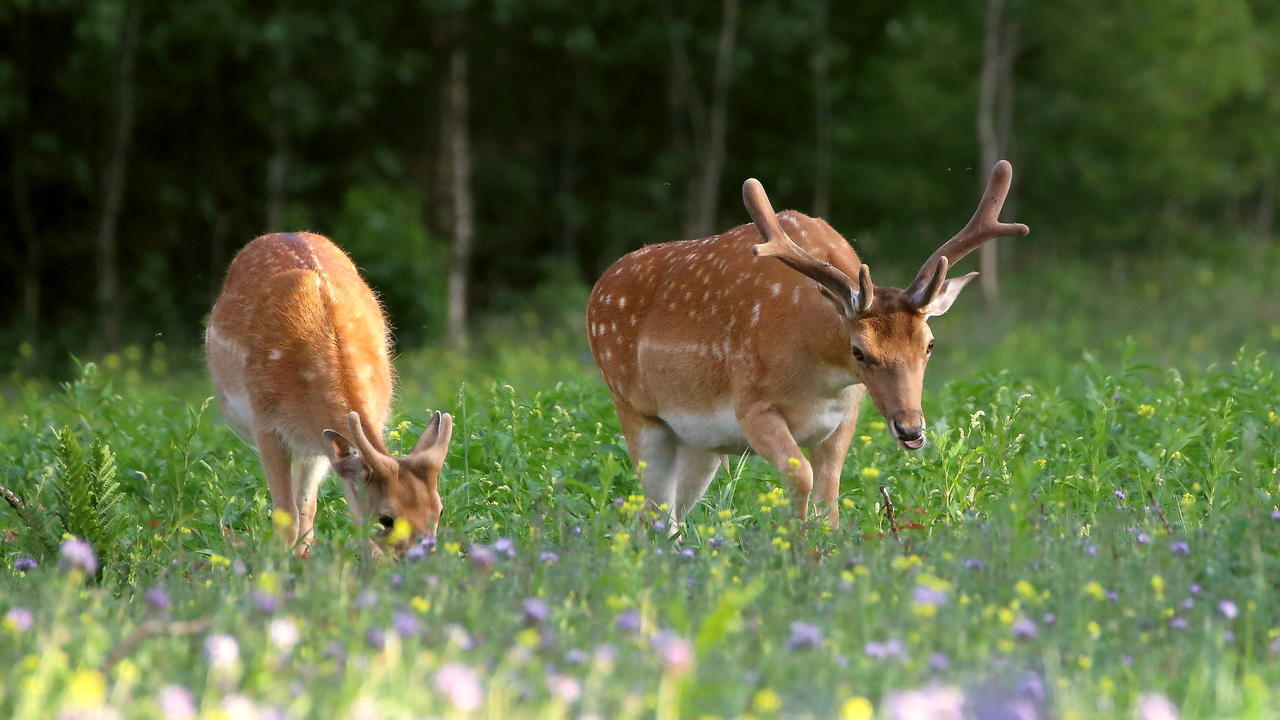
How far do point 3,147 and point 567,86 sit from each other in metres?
10.6

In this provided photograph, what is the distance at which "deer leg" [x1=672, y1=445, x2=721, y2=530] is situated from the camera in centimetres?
804

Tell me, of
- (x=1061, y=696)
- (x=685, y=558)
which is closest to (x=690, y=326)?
(x=685, y=558)

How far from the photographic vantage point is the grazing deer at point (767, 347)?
6.80 meters

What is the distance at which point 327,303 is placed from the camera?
25.8 ft

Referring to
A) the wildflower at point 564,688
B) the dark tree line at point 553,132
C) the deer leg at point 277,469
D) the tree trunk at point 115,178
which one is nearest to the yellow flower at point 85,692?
the wildflower at point 564,688

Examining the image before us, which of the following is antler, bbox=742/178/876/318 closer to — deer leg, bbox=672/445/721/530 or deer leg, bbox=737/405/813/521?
deer leg, bbox=737/405/813/521

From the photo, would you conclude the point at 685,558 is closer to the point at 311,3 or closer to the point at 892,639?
the point at 892,639

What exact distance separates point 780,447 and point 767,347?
50 centimetres

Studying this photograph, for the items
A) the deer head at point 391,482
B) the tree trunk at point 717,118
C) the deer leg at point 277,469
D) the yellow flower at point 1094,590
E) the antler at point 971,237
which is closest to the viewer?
the yellow flower at point 1094,590

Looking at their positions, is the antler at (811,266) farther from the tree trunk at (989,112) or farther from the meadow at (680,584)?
the tree trunk at (989,112)

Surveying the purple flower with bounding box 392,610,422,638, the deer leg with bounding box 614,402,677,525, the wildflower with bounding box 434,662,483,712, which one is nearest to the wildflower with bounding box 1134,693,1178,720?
the wildflower with bounding box 434,662,483,712

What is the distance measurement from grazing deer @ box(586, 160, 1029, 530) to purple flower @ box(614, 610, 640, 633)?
192 centimetres

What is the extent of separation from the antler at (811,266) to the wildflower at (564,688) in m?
3.24

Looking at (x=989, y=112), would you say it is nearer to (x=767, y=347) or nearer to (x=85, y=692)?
(x=767, y=347)
